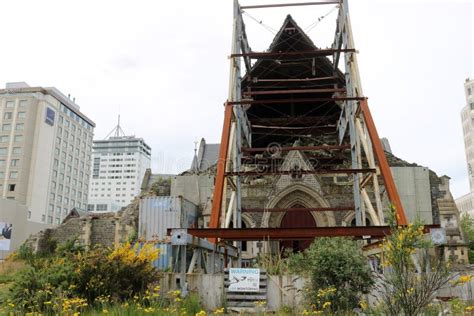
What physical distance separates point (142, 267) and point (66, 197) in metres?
88.1

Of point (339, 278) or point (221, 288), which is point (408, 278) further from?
point (221, 288)

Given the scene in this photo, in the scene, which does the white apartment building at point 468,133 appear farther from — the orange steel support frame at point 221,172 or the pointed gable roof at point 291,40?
the orange steel support frame at point 221,172

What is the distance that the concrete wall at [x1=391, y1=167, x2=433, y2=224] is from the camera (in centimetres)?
2416

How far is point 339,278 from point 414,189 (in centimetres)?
1765

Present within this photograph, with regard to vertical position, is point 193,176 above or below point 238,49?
below

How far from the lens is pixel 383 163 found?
48.7 feet

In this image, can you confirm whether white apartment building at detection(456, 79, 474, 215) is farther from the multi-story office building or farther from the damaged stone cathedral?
the multi-story office building

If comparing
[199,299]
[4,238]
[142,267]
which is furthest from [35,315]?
[4,238]

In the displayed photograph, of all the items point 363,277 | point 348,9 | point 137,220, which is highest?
point 348,9

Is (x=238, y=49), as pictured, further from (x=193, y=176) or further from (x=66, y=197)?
(x=66, y=197)

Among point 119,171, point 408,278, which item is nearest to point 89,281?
point 408,278

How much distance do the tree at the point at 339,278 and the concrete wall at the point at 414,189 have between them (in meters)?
16.5

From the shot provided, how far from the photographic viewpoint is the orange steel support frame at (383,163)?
13.2 m

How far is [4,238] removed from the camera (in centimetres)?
3822
